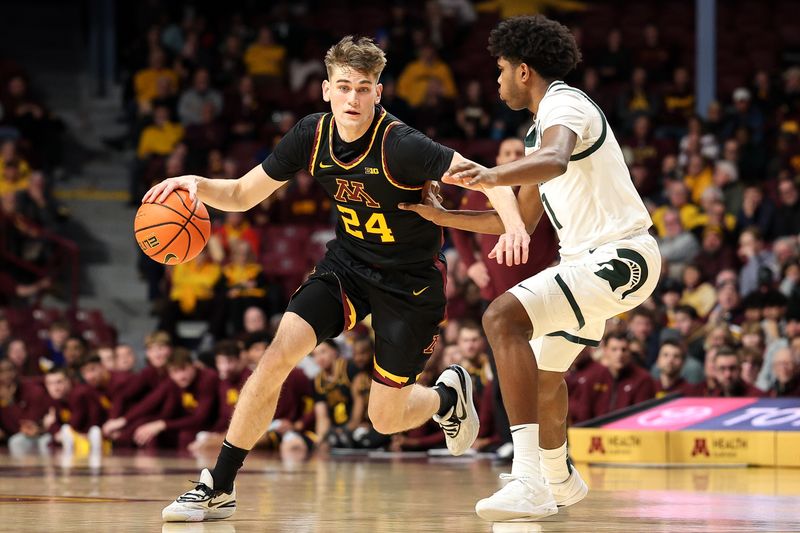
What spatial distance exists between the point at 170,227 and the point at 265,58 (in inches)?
538

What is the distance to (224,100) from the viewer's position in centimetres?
1889

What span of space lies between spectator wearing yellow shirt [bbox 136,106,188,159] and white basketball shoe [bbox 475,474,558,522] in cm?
1323

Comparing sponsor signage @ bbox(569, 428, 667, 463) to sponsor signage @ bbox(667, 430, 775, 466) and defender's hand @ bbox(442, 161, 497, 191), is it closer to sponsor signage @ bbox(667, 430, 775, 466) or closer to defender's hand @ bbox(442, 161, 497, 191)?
sponsor signage @ bbox(667, 430, 775, 466)

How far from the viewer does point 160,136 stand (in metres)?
18.3

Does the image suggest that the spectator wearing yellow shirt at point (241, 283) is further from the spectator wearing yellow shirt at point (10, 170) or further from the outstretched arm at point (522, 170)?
the outstretched arm at point (522, 170)

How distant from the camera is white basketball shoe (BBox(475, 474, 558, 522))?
18.3ft

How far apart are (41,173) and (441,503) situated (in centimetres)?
1206

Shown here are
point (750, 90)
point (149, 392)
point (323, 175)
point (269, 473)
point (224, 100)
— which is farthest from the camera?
point (224, 100)

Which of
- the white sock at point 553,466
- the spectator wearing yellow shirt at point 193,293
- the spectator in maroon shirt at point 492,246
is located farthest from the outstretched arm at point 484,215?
the spectator wearing yellow shirt at point 193,293

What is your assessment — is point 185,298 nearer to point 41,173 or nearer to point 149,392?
point 149,392

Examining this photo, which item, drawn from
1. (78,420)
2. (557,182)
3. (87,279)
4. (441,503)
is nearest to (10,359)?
(78,420)

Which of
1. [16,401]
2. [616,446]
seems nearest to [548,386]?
[616,446]

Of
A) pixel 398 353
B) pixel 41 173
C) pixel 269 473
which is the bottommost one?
pixel 269 473

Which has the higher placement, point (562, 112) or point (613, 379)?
point (562, 112)
